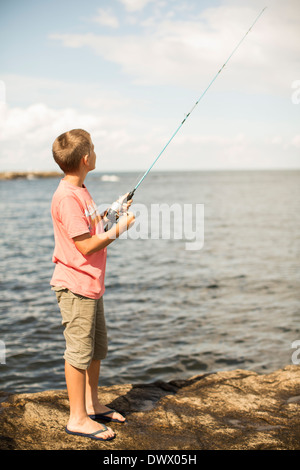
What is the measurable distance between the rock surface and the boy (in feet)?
0.72

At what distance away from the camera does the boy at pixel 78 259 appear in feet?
8.96

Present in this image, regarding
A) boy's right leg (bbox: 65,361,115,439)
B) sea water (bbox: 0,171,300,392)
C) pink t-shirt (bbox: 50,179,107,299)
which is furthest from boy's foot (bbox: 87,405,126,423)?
sea water (bbox: 0,171,300,392)

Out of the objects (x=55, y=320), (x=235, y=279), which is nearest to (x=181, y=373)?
(x=55, y=320)

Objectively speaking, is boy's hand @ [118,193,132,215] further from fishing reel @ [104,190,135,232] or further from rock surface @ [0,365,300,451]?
rock surface @ [0,365,300,451]

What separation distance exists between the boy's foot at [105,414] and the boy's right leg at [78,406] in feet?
0.65

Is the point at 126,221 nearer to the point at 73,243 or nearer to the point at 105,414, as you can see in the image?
the point at 73,243

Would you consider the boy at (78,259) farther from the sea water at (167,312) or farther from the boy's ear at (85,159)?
the sea water at (167,312)

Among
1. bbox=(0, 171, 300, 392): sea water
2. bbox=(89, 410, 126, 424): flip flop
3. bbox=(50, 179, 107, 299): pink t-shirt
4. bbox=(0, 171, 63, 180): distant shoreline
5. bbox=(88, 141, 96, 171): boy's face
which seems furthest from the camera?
bbox=(0, 171, 63, 180): distant shoreline

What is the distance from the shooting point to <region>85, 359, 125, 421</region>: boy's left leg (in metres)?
3.16

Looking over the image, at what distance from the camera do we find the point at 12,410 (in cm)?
323

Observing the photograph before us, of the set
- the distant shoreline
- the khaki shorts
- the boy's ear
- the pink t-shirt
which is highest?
the distant shoreline

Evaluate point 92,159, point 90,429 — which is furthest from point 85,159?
point 90,429

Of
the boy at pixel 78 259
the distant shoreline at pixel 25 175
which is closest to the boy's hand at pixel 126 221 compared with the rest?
the boy at pixel 78 259
